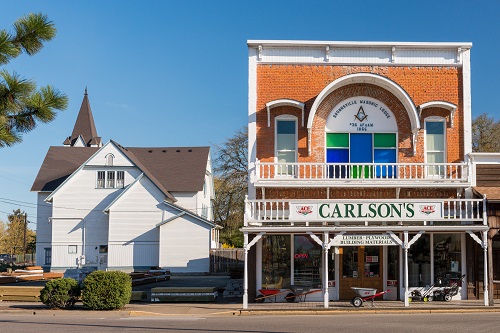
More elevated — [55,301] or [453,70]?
[453,70]

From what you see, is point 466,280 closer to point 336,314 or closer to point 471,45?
point 336,314

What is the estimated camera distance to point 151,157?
5759 centimetres

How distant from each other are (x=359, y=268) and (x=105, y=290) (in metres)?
9.23

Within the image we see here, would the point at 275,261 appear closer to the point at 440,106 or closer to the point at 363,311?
the point at 363,311

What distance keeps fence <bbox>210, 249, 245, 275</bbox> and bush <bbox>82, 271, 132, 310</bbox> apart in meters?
25.5

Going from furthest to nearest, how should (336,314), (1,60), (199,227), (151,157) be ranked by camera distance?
(151,157)
(199,227)
(336,314)
(1,60)

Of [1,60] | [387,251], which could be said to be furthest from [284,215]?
[1,60]

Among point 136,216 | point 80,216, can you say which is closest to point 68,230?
point 80,216

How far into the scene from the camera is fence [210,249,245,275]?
48.3 metres

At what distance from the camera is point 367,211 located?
23.1m

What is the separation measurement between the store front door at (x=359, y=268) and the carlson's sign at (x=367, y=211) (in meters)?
2.21

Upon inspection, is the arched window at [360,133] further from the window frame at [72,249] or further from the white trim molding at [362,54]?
the window frame at [72,249]

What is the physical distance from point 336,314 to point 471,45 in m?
11.5

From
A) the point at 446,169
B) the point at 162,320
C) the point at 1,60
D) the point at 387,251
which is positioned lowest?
the point at 162,320
